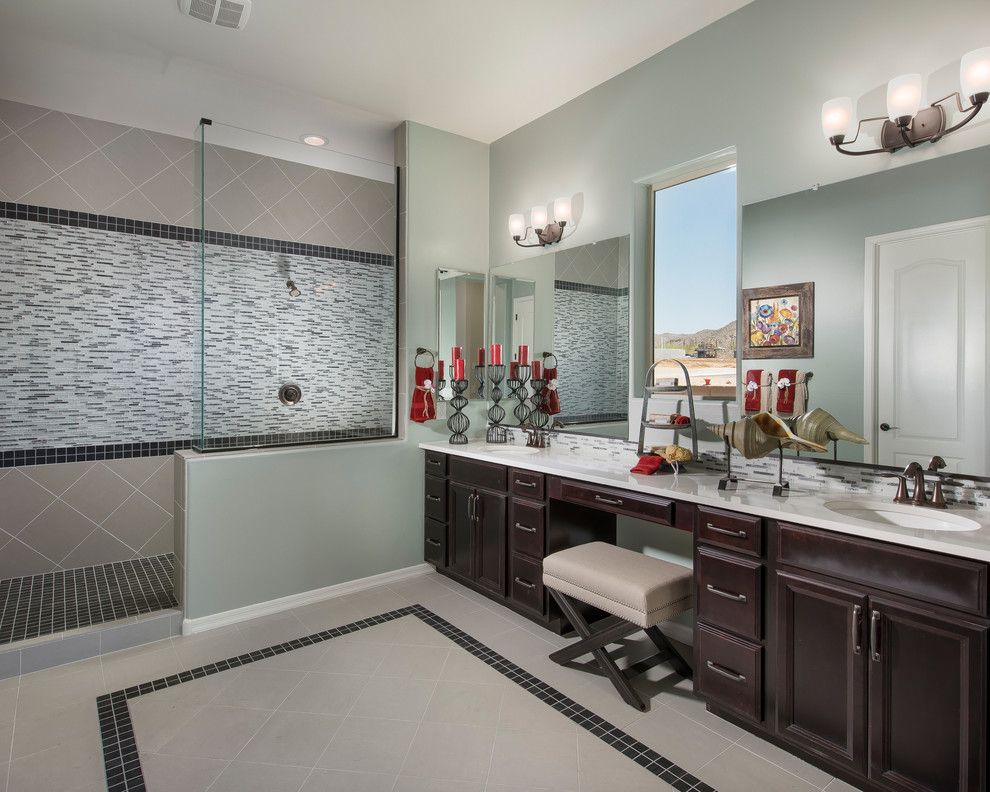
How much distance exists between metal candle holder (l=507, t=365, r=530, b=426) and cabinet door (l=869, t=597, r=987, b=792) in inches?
88.3

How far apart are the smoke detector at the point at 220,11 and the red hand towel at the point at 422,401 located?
1.99 meters

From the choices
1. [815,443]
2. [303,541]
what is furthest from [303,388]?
[815,443]

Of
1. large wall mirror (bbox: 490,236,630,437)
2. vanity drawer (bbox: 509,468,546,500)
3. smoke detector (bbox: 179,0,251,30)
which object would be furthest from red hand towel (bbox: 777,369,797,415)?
smoke detector (bbox: 179,0,251,30)

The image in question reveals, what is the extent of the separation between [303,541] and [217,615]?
1.77 ft

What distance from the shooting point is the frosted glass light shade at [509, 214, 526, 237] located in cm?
367

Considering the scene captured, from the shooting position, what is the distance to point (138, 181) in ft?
11.4

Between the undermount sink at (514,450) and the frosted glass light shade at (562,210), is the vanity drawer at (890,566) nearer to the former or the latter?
the undermount sink at (514,450)

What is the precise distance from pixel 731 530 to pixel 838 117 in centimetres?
156

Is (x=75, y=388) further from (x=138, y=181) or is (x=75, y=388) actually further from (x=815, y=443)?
(x=815, y=443)

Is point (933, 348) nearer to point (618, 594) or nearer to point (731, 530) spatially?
point (731, 530)

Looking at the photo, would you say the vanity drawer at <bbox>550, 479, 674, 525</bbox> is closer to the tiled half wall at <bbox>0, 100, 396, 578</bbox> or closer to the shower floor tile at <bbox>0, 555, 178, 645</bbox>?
the tiled half wall at <bbox>0, 100, 396, 578</bbox>

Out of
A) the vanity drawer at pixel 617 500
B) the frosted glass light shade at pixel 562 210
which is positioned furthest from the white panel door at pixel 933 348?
the frosted glass light shade at pixel 562 210

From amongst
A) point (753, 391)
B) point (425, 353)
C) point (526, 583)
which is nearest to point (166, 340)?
point (425, 353)

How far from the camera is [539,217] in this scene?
3525 millimetres
